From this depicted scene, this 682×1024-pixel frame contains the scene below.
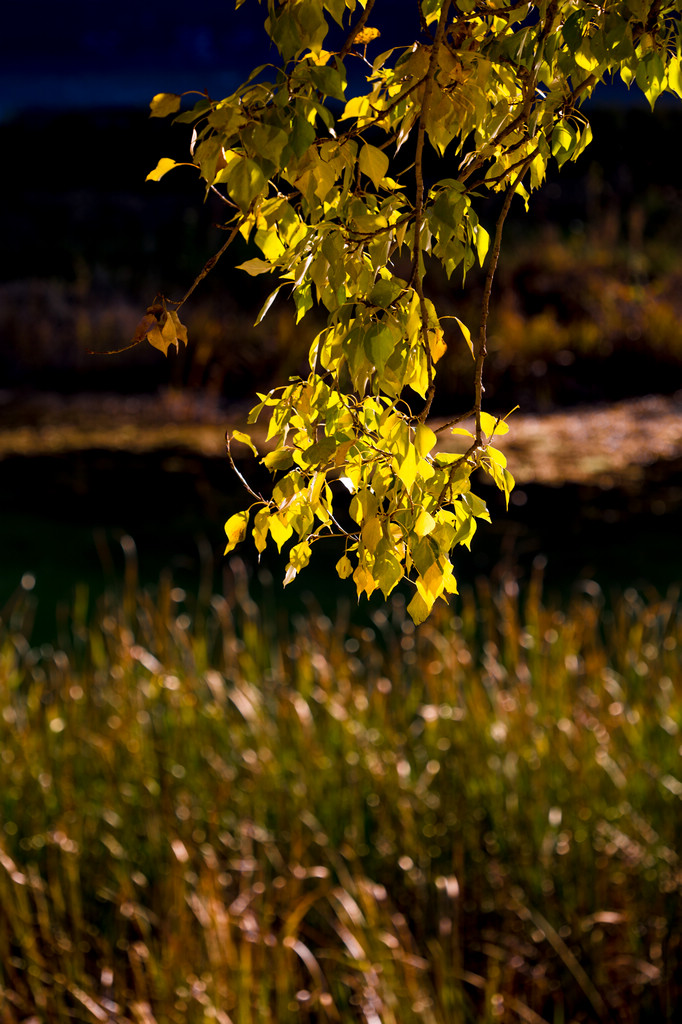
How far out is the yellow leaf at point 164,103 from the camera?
751 millimetres

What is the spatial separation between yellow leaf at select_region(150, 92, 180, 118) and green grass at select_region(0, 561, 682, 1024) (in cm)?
162

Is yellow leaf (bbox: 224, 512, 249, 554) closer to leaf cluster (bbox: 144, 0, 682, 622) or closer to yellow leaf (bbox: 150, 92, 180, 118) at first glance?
leaf cluster (bbox: 144, 0, 682, 622)

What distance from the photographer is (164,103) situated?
0.76 meters

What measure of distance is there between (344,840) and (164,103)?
219 centimetres

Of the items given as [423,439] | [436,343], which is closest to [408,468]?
[423,439]

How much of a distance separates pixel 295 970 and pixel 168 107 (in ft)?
7.03

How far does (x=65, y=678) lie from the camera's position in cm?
315

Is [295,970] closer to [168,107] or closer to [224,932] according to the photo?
[224,932]

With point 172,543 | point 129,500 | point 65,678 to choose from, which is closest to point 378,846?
point 65,678

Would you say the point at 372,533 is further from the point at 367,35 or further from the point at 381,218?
the point at 367,35

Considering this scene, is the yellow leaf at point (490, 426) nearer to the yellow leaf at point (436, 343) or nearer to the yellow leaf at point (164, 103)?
the yellow leaf at point (436, 343)

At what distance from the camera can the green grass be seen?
7.04 feet

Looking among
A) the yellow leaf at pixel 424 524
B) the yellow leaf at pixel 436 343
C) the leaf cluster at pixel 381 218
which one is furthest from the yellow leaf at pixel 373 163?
the yellow leaf at pixel 424 524

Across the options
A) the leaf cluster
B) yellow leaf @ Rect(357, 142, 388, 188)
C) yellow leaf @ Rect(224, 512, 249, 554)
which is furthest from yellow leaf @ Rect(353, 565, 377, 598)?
yellow leaf @ Rect(357, 142, 388, 188)
